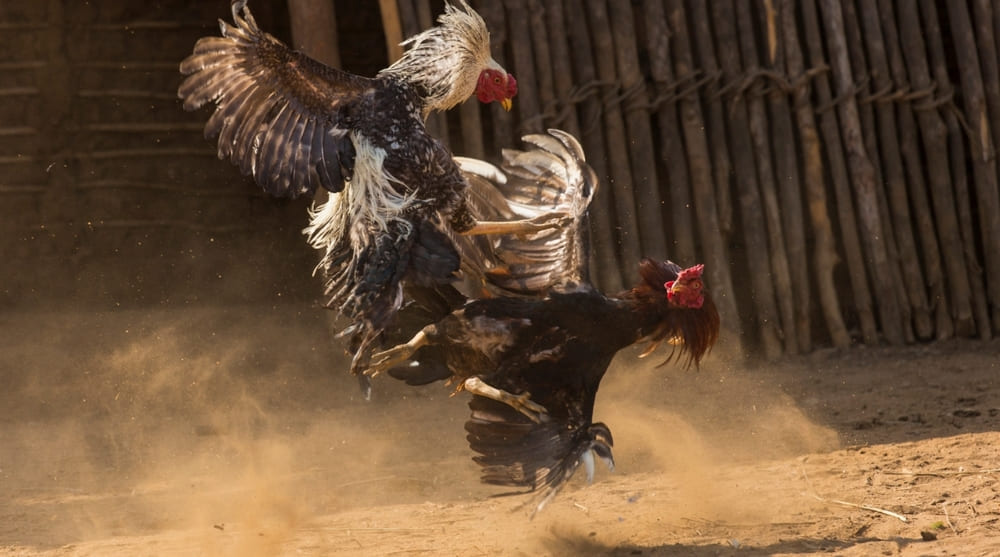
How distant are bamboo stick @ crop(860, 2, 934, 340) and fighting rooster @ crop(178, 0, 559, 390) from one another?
4085 millimetres

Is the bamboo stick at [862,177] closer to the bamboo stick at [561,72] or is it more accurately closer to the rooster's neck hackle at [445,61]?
the bamboo stick at [561,72]

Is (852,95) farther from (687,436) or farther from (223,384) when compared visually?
(223,384)

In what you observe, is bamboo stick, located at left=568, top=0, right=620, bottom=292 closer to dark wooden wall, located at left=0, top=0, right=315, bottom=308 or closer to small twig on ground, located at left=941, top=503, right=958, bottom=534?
dark wooden wall, located at left=0, top=0, right=315, bottom=308

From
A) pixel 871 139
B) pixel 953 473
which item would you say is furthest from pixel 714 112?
pixel 953 473

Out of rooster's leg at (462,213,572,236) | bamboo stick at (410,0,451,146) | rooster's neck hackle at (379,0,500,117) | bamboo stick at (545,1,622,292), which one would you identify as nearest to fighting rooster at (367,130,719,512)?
rooster's leg at (462,213,572,236)

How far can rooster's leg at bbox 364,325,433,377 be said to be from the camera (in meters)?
5.02

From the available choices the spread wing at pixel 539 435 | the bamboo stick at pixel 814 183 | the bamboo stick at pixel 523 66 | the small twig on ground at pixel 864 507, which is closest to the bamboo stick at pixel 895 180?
the bamboo stick at pixel 814 183

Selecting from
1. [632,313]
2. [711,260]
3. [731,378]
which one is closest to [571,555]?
[632,313]

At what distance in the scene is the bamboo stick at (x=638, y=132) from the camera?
24.6 ft

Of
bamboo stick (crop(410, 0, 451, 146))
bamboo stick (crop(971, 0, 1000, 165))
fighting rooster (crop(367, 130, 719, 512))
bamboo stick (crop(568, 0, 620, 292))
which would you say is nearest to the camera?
fighting rooster (crop(367, 130, 719, 512))

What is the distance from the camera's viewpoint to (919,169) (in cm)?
778

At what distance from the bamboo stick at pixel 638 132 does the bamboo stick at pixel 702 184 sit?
0.26 m

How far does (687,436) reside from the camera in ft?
20.5

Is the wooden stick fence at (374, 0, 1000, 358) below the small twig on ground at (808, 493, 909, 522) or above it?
above
